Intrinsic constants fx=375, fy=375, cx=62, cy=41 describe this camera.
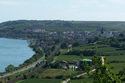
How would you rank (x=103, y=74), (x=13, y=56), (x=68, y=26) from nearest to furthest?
(x=103, y=74)
(x=13, y=56)
(x=68, y=26)

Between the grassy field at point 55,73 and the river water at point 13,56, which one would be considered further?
the river water at point 13,56

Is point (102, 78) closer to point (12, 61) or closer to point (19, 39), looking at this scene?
point (12, 61)

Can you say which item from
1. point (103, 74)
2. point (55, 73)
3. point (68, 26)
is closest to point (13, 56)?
point (55, 73)

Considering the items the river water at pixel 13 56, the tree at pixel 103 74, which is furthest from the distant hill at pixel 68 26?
the tree at pixel 103 74

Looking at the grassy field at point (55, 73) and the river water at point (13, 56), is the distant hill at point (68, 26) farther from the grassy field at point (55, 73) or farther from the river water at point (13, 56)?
the grassy field at point (55, 73)

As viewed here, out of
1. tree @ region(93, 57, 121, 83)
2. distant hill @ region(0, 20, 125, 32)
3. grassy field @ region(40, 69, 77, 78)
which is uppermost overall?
tree @ region(93, 57, 121, 83)

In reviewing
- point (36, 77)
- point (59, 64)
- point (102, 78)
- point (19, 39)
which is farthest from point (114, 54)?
point (19, 39)

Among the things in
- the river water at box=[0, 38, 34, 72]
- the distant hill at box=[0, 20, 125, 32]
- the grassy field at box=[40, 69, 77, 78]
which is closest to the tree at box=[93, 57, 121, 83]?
the grassy field at box=[40, 69, 77, 78]

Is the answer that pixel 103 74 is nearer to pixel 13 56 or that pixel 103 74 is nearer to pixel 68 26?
pixel 13 56

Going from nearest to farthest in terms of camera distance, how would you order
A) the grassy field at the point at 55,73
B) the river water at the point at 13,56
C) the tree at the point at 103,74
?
the tree at the point at 103,74
the grassy field at the point at 55,73
the river water at the point at 13,56

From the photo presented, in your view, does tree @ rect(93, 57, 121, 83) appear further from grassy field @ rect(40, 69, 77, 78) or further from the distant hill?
the distant hill

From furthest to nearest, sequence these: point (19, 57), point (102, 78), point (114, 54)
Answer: point (19, 57) < point (114, 54) < point (102, 78)
